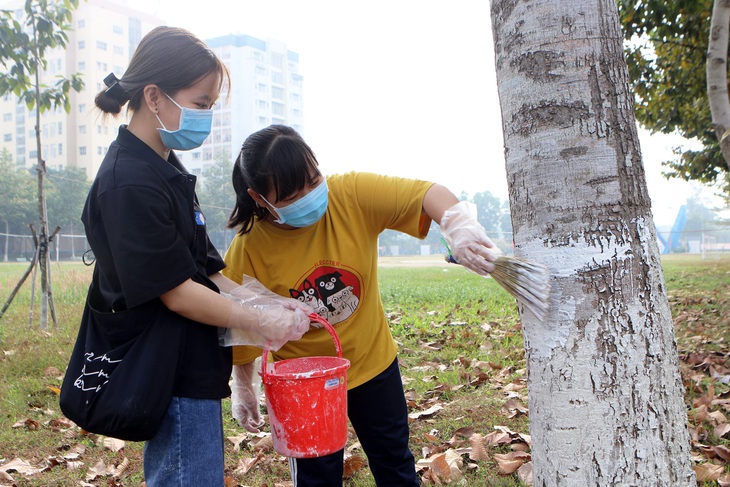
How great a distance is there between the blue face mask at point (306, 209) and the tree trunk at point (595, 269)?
2.49 feet

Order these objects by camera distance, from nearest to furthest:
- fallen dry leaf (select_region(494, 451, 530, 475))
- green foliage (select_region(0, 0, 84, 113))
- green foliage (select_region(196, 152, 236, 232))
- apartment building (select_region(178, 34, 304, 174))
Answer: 1. fallen dry leaf (select_region(494, 451, 530, 475))
2. green foliage (select_region(0, 0, 84, 113))
3. green foliage (select_region(196, 152, 236, 232))
4. apartment building (select_region(178, 34, 304, 174))

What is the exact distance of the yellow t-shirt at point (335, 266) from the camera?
2.08m

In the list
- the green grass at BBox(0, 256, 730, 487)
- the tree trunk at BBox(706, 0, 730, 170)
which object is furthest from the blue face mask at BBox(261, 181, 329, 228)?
the tree trunk at BBox(706, 0, 730, 170)

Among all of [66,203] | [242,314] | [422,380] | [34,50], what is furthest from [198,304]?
[66,203]

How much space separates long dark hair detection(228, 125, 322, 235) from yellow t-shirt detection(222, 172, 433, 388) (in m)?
0.18

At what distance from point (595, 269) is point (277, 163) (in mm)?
1070

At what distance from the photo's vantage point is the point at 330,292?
2.09 meters

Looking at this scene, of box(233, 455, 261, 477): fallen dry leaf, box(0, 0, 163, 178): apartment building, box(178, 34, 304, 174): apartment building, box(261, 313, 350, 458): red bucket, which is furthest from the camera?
box(178, 34, 304, 174): apartment building

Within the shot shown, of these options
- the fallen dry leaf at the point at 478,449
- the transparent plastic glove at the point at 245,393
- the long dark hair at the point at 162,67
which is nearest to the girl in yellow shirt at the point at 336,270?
the transparent plastic glove at the point at 245,393

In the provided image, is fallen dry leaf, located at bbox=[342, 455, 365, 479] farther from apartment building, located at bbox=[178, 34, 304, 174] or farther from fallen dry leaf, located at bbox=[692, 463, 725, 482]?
apartment building, located at bbox=[178, 34, 304, 174]

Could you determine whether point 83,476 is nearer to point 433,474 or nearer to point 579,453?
point 433,474

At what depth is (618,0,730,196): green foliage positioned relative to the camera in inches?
226

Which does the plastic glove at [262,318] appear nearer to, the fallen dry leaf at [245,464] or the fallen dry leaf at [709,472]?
the fallen dry leaf at [245,464]

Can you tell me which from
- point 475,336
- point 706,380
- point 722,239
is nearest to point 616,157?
point 706,380
